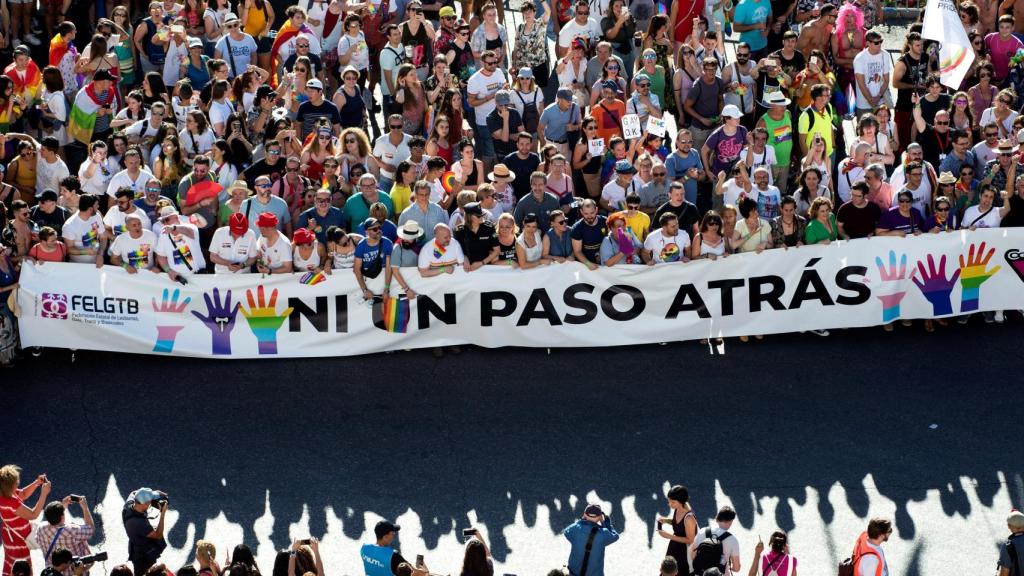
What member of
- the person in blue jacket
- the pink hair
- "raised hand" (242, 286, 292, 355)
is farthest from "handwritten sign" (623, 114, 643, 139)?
the person in blue jacket

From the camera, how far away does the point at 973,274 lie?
56.2ft

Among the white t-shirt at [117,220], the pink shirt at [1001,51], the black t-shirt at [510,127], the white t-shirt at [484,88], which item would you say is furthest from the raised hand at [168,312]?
the pink shirt at [1001,51]

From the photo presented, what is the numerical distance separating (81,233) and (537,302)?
4.30 metres

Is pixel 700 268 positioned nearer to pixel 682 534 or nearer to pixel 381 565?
pixel 682 534

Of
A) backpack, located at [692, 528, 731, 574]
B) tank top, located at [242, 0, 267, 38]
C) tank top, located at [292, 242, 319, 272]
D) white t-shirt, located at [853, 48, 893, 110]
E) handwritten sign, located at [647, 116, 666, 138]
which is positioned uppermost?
tank top, located at [242, 0, 267, 38]

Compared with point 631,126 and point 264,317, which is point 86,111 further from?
point 631,126

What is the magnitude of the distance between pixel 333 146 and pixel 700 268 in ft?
13.2

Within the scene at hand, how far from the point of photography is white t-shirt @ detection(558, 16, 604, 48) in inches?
789

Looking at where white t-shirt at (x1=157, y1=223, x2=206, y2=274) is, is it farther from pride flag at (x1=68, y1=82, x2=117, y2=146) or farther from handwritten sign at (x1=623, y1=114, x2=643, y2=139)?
handwritten sign at (x1=623, y1=114, x2=643, y2=139)

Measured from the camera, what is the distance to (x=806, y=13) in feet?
69.5

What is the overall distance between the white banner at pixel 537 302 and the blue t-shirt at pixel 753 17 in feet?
14.8

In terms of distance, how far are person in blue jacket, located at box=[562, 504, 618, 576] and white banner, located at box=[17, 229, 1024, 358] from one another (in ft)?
13.9

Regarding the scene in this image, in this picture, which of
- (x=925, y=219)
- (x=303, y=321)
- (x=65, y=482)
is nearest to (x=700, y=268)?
(x=925, y=219)

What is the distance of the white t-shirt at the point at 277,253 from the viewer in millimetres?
16328
